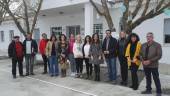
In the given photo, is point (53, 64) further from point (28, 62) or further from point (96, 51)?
point (96, 51)

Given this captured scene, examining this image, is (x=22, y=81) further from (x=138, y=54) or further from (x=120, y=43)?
(x=138, y=54)

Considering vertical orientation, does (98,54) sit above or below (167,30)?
below

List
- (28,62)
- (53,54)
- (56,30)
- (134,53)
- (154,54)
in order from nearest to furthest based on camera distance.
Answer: (154,54) < (134,53) < (53,54) < (28,62) < (56,30)

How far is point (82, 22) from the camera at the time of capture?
73.5ft

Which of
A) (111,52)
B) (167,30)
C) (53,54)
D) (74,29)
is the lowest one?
(53,54)

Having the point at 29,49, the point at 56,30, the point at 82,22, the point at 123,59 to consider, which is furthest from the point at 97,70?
the point at 56,30

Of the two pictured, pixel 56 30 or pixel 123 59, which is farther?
pixel 56 30

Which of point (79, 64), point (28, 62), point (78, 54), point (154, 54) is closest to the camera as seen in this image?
point (154, 54)

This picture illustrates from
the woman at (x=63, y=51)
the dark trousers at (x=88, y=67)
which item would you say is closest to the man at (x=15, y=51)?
the woman at (x=63, y=51)

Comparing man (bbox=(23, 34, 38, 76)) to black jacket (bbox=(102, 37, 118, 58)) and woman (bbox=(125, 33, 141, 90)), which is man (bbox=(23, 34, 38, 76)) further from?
woman (bbox=(125, 33, 141, 90))

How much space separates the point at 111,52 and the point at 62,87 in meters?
2.14

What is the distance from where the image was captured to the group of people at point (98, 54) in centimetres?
884

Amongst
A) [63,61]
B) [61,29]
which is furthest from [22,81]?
[61,29]

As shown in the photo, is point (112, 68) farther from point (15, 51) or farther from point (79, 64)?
point (15, 51)
